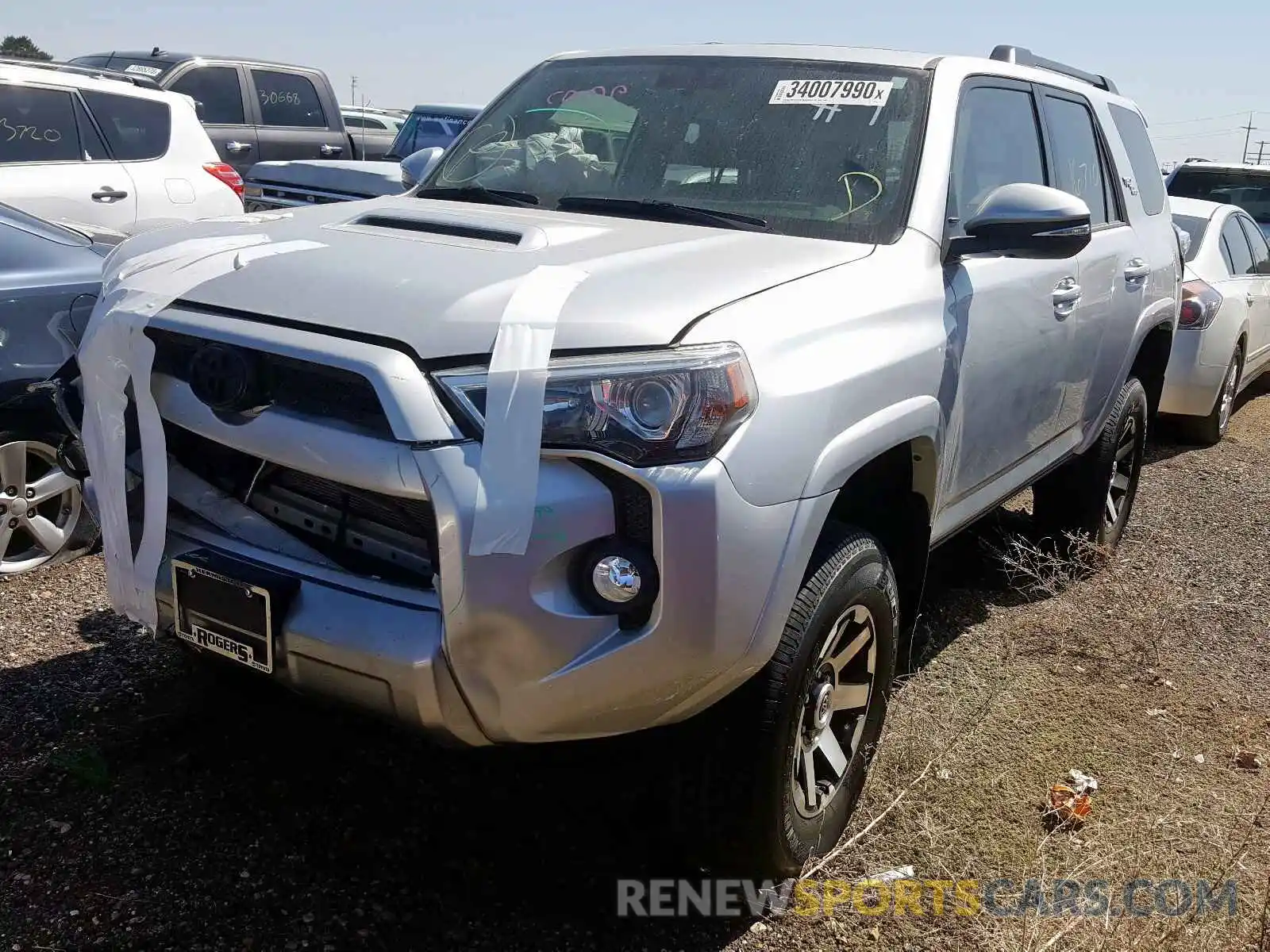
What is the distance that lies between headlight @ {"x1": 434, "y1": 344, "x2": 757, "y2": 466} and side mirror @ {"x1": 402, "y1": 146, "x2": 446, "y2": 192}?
83.1 inches

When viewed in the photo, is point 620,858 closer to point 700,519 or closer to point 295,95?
point 700,519

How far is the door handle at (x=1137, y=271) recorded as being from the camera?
4.69 m

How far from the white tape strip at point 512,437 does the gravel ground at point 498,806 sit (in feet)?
2.35

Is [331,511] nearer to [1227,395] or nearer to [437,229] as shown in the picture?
[437,229]

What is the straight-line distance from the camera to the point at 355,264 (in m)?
2.60

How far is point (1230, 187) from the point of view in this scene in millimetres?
11703

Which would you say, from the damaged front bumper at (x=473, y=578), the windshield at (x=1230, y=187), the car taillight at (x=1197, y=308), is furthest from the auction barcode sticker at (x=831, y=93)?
the windshield at (x=1230, y=187)

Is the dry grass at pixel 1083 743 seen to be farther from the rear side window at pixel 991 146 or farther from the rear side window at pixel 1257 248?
the rear side window at pixel 1257 248

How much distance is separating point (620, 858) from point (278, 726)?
1.13m

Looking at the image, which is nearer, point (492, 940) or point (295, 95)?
point (492, 940)

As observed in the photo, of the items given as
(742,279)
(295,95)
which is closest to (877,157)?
(742,279)

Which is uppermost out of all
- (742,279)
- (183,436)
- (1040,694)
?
(742,279)

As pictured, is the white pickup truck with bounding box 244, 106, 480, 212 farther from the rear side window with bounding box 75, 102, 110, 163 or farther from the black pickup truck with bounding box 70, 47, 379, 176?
the black pickup truck with bounding box 70, 47, 379, 176

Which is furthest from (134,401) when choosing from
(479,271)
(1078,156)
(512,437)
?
(1078,156)
